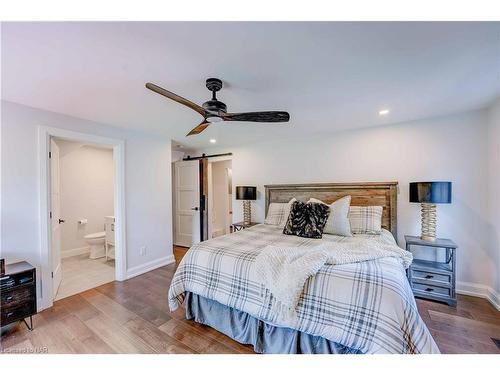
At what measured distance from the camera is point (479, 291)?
8.29 feet

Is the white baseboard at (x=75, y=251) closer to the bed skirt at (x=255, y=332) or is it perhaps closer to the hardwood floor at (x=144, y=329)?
the hardwood floor at (x=144, y=329)

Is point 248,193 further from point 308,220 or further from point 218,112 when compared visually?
point 218,112

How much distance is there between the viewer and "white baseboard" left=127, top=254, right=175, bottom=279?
318cm

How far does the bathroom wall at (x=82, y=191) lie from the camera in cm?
408

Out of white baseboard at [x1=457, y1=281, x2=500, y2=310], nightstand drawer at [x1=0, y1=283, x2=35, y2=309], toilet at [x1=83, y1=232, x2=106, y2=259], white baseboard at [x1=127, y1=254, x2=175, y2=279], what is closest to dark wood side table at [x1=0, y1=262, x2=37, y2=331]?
nightstand drawer at [x1=0, y1=283, x2=35, y2=309]

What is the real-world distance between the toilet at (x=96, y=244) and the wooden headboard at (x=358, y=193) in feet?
11.3

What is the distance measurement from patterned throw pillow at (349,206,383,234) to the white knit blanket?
87cm

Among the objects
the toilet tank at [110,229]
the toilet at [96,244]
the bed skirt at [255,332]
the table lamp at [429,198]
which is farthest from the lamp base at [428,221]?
the toilet at [96,244]

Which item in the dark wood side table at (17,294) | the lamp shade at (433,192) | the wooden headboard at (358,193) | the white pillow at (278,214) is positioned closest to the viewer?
the dark wood side table at (17,294)

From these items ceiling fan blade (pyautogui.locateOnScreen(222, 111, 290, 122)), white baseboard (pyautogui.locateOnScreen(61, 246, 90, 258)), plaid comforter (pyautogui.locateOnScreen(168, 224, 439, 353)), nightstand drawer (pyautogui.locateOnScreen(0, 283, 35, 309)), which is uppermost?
ceiling fan blade (pyautogui.locateOnScreen(222, 111, 290, 122))

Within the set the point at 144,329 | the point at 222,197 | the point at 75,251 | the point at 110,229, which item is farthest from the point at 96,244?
the point at 222,197

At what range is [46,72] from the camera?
163cm

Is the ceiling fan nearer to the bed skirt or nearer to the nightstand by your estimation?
the bed skirt
